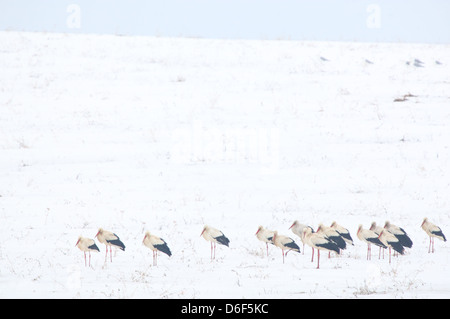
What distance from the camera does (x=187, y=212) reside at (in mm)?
11203

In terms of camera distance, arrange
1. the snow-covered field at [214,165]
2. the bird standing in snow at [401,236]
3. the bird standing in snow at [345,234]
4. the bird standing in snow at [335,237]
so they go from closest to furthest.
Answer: the snow-covered field at [214,165] → the bird standing in snow at [335,237] → the bird standing in snow at [401,236] → the bird standing in snow at [345,234]

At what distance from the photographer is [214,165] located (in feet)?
47.9

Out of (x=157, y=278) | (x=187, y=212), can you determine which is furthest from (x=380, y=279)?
(x=187, y=212)

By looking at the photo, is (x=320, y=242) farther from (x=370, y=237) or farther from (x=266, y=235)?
(x=266, y=235)

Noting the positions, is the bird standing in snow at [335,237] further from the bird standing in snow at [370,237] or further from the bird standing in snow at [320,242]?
the bird standing in snow at [370,237]

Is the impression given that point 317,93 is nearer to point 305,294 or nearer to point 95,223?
point 95,223

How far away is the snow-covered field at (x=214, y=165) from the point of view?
7750 mm

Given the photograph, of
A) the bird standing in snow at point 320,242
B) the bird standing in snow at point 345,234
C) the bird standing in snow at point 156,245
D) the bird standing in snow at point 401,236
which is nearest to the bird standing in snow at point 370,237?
the bird standing in snow at point 345,234

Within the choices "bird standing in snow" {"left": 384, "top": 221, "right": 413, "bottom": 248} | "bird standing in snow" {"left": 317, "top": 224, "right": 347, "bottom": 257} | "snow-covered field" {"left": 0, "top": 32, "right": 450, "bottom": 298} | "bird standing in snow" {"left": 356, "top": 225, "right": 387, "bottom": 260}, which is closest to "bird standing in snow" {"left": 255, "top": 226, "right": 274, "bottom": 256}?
"snow-covered field" {"left": 0, "top": 32, "right": 450, "bottom": 298}

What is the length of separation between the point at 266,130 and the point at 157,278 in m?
10.3

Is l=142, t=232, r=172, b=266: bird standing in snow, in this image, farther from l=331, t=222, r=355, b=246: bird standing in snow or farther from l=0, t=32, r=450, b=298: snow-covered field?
l=331, t=222, r=355, b=246: bird standing in snow

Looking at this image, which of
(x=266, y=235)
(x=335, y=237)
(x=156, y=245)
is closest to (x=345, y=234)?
(x=335, y=237)
